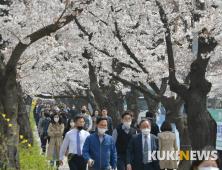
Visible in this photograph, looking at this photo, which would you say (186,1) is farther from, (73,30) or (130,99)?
(130,99)

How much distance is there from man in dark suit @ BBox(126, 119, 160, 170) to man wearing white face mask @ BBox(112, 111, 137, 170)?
1222 mm

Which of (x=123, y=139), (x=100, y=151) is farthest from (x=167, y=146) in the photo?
(x=100, y=151)

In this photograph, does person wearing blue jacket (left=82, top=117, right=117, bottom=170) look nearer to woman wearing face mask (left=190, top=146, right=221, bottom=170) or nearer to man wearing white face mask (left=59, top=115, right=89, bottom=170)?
man wearing white face mask (left=59, top=115, right=89, bottom=170)

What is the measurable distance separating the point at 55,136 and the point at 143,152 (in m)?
4.45

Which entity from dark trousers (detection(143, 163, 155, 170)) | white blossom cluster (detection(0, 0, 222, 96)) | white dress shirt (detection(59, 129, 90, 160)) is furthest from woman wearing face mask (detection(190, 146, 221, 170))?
white blossom cluster (detection(0, 0, 222, 96))

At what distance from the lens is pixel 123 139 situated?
7.91 m

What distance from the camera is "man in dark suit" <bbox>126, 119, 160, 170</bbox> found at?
250 inches

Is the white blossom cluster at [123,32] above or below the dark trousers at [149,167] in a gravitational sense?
above

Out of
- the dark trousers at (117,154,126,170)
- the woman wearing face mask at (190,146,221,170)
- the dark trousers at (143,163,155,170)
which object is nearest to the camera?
the woman wearing face mask at (190,146,221,170)

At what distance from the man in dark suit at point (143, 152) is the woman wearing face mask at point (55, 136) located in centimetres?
396

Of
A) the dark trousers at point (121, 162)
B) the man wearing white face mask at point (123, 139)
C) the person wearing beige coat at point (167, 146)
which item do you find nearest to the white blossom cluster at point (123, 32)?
the person wearing beige coat at point (167, 146)

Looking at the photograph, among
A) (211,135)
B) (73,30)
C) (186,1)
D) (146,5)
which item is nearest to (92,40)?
(73,30)

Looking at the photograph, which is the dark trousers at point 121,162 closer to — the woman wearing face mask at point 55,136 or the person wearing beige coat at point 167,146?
the person wearing beige coat at point 167,146

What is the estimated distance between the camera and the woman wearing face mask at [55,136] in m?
9.98
